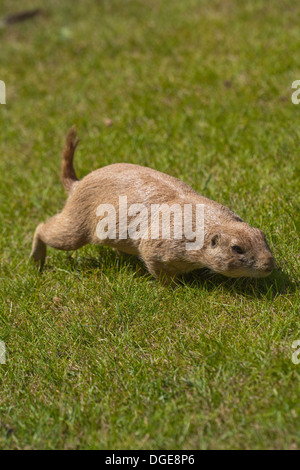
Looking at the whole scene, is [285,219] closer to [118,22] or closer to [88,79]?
[88,79]

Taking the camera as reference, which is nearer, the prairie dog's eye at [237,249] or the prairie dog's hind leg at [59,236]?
the prairie dog's eye at [237,249]

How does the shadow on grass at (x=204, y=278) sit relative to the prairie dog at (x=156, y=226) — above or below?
below

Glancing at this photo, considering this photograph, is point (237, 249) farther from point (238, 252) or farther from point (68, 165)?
point (68, 165)

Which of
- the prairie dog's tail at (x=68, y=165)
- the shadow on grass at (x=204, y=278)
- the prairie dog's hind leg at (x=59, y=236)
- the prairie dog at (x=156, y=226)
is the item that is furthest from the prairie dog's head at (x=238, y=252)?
the prairie dog's tail at (x=68, y=165)

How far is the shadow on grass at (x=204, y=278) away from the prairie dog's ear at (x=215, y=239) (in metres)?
0.23

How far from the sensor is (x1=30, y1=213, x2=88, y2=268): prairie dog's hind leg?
4.10 metres

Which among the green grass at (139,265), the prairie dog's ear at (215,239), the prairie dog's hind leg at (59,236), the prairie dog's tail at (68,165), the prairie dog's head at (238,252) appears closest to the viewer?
the green grass at (139,265)

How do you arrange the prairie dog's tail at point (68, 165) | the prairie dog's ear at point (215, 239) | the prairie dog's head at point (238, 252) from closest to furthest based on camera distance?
the prairie dog's head at point (238, 252), the prairie dog's ear at point (215, 239), the prairie dog's tail at point (68, 165)

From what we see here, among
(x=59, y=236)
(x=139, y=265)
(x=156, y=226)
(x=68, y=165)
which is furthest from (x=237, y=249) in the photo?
(x=68, y=165)

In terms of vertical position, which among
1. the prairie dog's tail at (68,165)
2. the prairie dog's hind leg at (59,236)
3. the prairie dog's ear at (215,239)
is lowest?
the prairie dog's hind leg at (59,236)

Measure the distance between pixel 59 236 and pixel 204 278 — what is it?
1112 mm

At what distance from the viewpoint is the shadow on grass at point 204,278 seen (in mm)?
3578

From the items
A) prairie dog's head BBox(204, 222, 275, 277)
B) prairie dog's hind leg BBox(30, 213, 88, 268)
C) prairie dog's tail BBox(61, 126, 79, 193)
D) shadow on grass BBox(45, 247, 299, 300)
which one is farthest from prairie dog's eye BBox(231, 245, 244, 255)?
prairie dog's tail BBox(61, 126, 79, 193)

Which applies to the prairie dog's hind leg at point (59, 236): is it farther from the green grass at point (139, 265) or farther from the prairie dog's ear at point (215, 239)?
the prairie dog's ear at point (215, 239)
